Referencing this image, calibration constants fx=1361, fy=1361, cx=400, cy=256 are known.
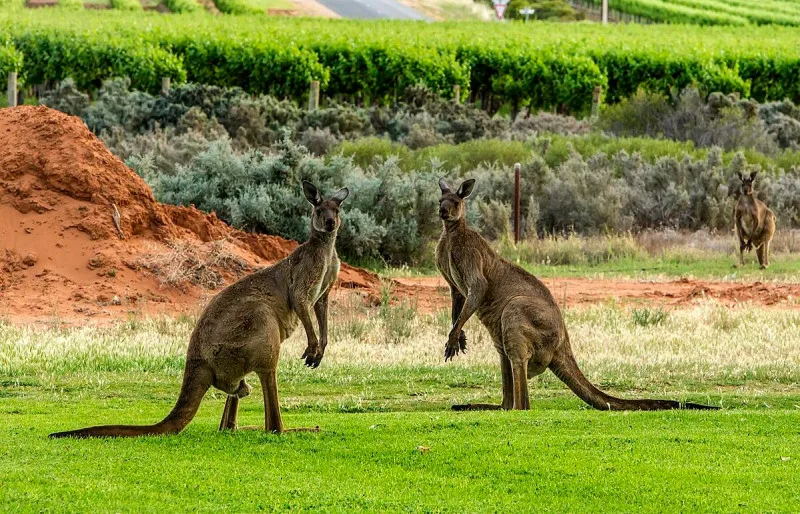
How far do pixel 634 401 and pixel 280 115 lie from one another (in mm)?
31072

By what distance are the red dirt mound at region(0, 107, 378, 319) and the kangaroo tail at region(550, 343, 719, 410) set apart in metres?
8.50

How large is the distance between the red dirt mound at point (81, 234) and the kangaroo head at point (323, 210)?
8361mm

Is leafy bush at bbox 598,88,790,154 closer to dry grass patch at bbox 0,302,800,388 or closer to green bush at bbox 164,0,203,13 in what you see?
dry grass patch at bbox 0,302,800,388

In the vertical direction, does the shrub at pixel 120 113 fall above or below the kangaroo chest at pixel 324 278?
below

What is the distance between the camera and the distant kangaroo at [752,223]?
76.7ft

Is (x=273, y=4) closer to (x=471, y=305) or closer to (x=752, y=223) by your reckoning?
(x=752, y=223)

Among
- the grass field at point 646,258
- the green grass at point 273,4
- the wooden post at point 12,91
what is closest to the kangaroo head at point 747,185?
the grass field at point 646,258

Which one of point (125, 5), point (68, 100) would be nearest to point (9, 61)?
point (68, 100)

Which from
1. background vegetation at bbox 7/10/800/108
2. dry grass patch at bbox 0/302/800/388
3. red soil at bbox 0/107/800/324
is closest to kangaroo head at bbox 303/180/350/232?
dry grass patch at bbox 0/302/800/388

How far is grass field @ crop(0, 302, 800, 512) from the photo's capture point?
818cm

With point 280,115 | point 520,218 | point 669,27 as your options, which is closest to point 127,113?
point 280,115

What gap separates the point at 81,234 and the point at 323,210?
33.9 ft

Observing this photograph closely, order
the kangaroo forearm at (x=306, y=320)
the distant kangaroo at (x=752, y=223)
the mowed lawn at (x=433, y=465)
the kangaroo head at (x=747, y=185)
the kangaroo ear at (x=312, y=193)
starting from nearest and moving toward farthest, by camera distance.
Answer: the mowed lawn at (x=433, y=465)
the kangaroo forearm at (x=306, y=320)
the kangaroo ear at (x=312, y=193)
the distant kangaroo at (x=752, y=223)
the kangaroo head at (x=747, y=185)

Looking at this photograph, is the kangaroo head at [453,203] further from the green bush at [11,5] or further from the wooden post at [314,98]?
the green bush at [11,5]
